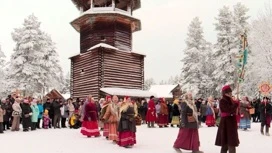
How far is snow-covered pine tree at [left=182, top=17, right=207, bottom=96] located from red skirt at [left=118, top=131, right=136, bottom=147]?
3608cm

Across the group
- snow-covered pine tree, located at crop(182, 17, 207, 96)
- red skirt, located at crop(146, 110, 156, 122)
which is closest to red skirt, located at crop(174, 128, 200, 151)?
Result: red skirt, located at crop(146, 110, 156, 122)

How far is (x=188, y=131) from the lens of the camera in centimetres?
1071

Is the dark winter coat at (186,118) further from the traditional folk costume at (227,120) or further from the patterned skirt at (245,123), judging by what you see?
the patterned skirt at (245,123)

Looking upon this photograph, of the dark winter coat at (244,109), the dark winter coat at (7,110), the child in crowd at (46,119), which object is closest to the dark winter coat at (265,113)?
the dark winter coat at (244,109)

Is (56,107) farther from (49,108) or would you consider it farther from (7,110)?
(7,110)

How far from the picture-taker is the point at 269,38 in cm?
3841

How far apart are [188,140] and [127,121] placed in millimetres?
2839

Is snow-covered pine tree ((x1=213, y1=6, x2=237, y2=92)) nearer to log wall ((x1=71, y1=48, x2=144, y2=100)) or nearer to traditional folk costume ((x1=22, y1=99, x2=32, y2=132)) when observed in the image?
log wall ((x1=71, y1=48, x2=144, y2=100))

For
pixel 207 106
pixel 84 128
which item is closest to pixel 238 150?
pixel 84 128

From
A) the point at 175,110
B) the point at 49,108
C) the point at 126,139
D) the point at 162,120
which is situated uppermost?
the point at 49,108

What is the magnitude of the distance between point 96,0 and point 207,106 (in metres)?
15.4

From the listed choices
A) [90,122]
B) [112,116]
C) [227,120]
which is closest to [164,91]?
[90,122]

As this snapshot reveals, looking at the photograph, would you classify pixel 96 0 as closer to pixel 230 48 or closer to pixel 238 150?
pixel 230 48

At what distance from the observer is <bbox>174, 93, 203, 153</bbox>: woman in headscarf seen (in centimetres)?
1060
